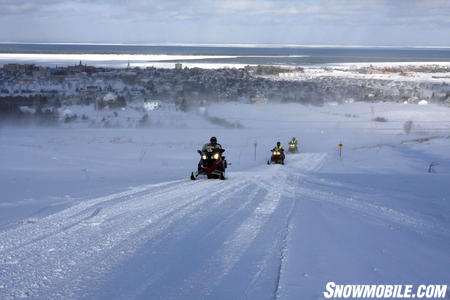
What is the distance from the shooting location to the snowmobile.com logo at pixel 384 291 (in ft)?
14.7

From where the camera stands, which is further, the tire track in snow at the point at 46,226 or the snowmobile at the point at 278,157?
the snowmobile at the point at 278,157

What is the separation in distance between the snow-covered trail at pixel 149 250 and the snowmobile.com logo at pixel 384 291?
2.01ft

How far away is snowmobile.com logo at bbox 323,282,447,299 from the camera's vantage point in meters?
4.48

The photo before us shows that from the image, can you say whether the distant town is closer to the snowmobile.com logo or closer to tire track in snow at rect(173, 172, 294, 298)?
tire track in snow at rect(173, 172, 294, 298)

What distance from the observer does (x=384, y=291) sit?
4.56 meters

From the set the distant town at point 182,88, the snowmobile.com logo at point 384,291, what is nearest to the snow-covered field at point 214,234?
the snowmobile.com logo at point 384,291

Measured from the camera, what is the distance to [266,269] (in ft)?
16.5

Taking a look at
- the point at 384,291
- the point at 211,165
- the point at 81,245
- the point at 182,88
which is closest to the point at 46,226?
the point at 81,245

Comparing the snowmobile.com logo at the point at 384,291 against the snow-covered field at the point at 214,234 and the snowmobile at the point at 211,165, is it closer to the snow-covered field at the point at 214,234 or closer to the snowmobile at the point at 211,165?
the snow-covered field at the point at 214,234

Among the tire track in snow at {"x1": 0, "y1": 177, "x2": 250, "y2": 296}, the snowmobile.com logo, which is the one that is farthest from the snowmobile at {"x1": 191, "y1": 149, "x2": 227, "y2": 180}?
the snowmobile.com logo

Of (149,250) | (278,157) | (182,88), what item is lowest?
(278,157)

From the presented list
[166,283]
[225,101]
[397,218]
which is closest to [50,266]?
[166,283]

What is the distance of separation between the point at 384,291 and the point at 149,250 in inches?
114

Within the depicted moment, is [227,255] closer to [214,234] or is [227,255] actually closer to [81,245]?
[214,234]
